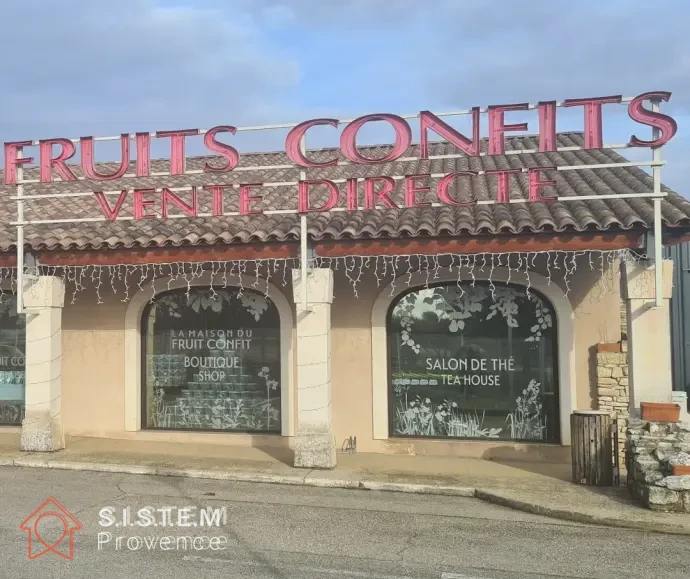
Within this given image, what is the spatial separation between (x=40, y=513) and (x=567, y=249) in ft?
24.3

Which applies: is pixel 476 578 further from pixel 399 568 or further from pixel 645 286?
pixel 645 286

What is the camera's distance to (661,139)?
29.3 ft

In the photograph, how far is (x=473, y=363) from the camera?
36.3ft

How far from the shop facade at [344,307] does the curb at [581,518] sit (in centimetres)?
237

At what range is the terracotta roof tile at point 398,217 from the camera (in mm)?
9062

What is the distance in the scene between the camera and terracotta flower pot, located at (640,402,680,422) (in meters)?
8.31

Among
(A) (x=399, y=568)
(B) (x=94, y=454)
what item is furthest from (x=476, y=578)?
(B) (x=94, y=454)

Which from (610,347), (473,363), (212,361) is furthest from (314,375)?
(610,347)

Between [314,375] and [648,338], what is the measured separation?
187 inches

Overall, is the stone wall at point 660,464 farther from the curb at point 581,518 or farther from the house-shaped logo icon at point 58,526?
the house-shaped logo icon at point 58,526

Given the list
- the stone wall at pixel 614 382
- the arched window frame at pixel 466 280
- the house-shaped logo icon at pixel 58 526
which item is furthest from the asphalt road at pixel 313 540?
the stone wall at pixel 614 382

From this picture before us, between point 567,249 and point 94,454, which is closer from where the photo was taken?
point 567,249

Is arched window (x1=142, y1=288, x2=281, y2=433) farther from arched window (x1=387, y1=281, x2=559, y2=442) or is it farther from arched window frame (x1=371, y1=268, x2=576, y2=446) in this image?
arched window (x1=387, y1=281, x2=559, y2=442)

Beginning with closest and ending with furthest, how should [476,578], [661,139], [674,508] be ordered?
[476,578] → [674,508] → [661,139]
